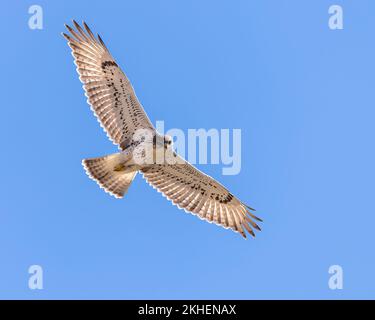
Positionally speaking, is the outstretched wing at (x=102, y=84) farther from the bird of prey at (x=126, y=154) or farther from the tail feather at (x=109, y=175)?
the tail feather at (x=109, y=175)

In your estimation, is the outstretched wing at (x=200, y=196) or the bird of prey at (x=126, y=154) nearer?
the bird of prey at (x=126, y=154)

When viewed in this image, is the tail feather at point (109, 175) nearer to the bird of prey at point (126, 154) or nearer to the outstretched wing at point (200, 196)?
the bird of prey at point (126, 154)

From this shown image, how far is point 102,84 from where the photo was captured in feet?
46.4

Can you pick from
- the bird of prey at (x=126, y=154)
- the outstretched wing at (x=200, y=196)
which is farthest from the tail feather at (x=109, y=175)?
the outstretched wing at (x=200, y=196)

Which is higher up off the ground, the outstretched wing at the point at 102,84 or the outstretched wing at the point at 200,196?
the outstretched wing at the point at 102,84

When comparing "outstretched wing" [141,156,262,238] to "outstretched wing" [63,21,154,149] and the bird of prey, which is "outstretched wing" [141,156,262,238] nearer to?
the bird of prey

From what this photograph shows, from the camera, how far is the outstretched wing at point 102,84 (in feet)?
46.1

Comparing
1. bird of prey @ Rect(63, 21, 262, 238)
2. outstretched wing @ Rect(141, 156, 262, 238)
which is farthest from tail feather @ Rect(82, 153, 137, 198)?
outstretched wing @ Rect(141, 156, 262, 238)

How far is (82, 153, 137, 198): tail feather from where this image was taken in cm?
1405

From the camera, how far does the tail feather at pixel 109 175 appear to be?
14.1m

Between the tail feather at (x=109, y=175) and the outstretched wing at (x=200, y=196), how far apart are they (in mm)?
447
